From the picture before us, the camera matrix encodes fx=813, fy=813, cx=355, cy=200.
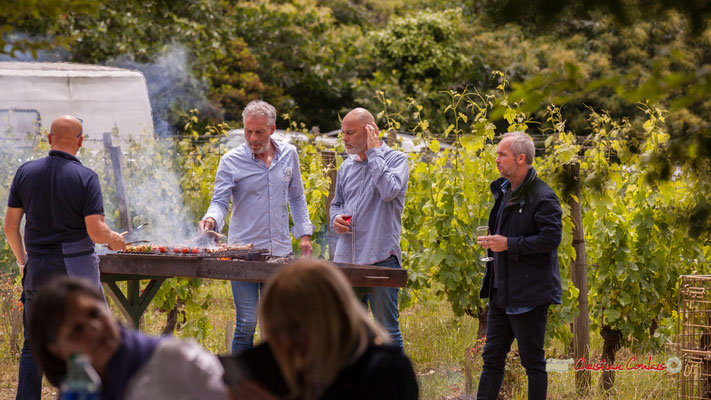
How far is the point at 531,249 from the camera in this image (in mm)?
4434

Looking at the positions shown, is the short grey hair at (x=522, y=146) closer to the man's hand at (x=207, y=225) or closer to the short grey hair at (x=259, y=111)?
the short grey hair at (x=259, y=111)

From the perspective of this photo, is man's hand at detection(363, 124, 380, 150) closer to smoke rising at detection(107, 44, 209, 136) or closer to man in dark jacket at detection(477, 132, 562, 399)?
man in dark jacket at detection(477, 132, 562, 399)

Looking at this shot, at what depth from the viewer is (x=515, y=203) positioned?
14.9 feet

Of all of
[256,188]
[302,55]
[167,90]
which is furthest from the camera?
[302,55]

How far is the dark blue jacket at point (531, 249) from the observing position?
14.6ft

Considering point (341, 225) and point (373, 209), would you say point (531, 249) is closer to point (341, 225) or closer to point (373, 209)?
point (373, 209)

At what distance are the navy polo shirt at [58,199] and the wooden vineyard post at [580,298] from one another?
323cm

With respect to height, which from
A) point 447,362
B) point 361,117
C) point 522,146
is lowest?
point 447,362

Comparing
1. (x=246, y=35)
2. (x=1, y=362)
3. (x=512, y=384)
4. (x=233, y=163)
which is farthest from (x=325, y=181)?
(x=246, y=35)

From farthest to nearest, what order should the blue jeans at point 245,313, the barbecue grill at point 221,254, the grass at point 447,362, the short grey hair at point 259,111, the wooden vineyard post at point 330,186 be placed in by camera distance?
1. the wooden vineyard post at point 330,186
2. the grass at point 447,362
3. the short grey hair at point 259,111
4. the blue jeans at point 245,313
5. the barbecue grill at point 221,254

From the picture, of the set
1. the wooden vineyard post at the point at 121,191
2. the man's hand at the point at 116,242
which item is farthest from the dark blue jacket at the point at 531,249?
the wooden vineyard post at the point at 121,191

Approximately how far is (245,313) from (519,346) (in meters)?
1.63

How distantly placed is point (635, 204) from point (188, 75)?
13416mm

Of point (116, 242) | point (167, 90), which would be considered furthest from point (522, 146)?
point (167, 90)
